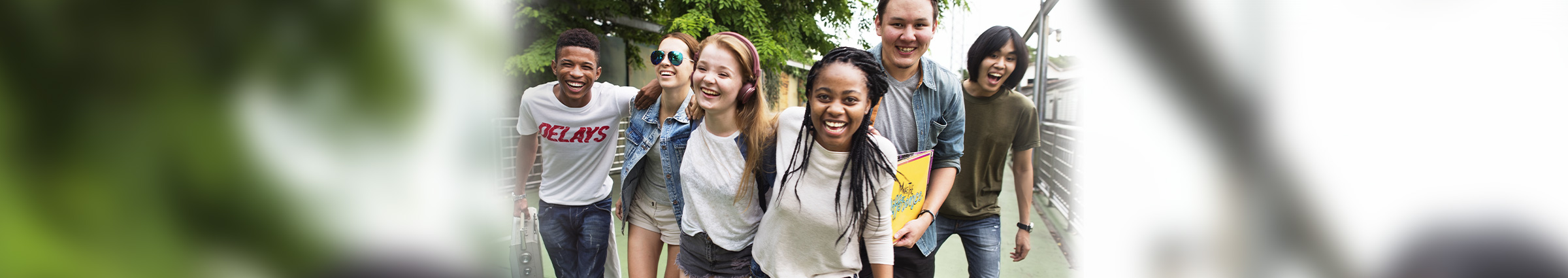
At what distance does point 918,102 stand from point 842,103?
0.56ft

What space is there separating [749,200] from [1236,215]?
100 cm

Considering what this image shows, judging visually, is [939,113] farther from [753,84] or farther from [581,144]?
[581,144]

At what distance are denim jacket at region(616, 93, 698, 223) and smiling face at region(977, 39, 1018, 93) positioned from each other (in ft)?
2.22

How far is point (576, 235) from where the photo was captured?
6.64 feet

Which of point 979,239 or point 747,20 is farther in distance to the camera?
point 979,239

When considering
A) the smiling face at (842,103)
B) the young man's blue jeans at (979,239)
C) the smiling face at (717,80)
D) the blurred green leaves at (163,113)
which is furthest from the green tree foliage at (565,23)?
the young man's blue jeans at (979,239)

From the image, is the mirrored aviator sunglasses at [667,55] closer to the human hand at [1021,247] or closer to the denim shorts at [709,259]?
the denim shorts at [709,259]

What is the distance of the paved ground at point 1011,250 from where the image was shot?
0.88 m

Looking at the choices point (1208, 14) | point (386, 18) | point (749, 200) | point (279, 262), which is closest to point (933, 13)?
point (749, 200)

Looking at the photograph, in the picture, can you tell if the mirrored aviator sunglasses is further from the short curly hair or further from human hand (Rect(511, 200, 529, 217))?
human hand (Rect(511, 200, 529, 217))

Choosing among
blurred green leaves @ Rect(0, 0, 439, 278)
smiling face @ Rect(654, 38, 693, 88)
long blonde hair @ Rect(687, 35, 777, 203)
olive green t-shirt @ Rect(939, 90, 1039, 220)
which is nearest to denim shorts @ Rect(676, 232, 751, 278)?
long blonde hair @ Rect(687, 35, 777, 203)

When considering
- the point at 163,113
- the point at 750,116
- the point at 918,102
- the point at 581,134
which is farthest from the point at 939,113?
the point at 163,113

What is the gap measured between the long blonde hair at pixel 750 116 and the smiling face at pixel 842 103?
0.63 feet

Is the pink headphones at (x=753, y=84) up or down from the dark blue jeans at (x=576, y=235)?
up
